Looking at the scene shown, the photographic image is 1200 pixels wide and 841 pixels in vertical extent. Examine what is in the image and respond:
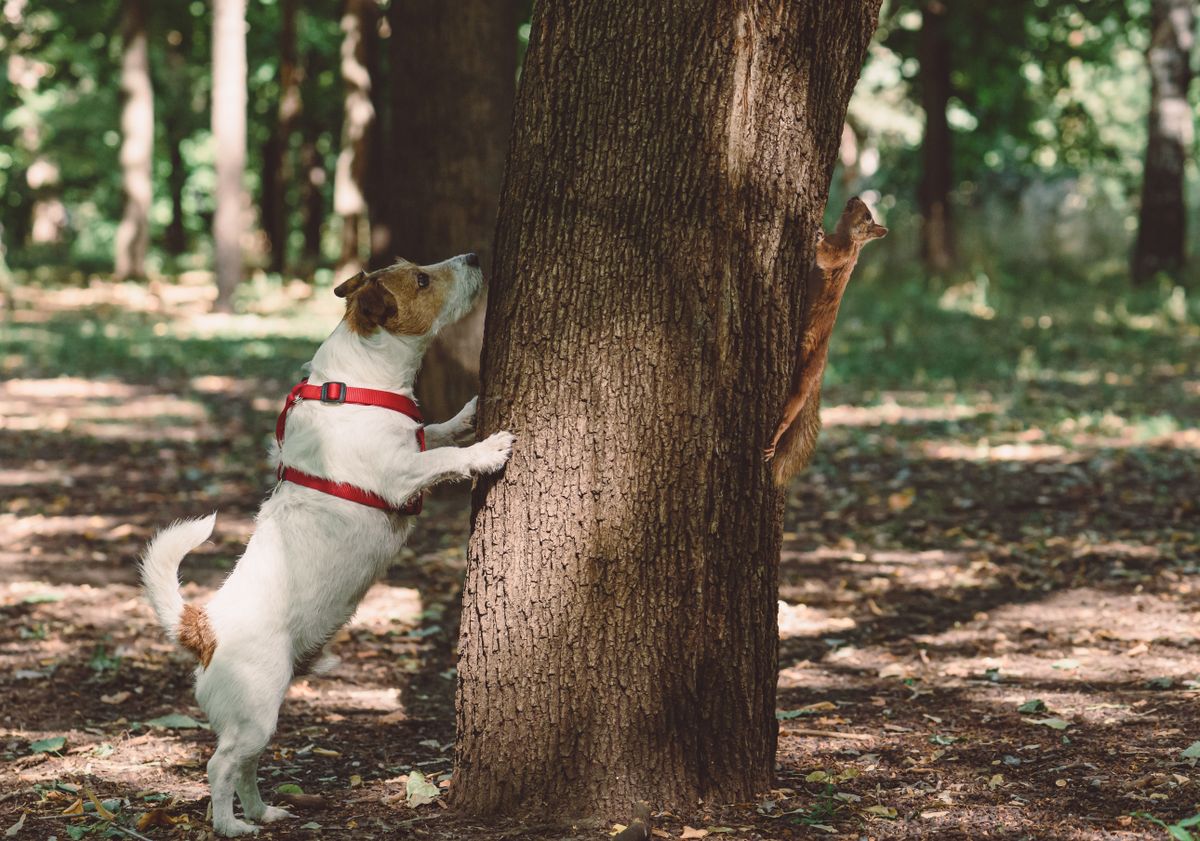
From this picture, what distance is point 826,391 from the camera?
492 inches

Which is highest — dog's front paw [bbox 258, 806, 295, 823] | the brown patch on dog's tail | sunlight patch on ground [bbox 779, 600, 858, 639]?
the brown patch on dog's tail

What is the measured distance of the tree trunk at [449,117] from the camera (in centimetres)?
752

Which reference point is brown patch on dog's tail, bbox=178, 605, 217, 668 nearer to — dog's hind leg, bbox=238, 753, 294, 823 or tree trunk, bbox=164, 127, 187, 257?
dog's hind leg, bbox=238, 753, 294, 823

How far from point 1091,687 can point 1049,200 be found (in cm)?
1871

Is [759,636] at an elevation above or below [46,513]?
above

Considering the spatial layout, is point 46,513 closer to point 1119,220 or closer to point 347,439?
point 347,439

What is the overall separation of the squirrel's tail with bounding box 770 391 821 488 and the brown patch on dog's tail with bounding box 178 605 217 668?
5.73 ft

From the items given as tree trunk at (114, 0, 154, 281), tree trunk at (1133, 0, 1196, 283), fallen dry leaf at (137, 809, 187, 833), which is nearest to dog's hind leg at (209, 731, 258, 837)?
fallen dry leaf at (137, 809, 187, 833)

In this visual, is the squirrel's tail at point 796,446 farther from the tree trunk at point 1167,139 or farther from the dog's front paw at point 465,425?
the tree trunk at point 1167,139

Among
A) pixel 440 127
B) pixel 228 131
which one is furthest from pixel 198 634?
pixel 228 131

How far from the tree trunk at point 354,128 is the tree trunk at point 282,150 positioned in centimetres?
164

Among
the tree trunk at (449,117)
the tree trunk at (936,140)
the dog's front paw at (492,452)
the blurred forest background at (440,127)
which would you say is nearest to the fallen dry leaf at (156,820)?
the dog's front paw at (492,452)

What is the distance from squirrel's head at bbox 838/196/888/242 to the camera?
3.62 metres

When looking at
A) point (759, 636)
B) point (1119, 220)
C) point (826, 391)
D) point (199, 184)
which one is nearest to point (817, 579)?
point (759, 636)
